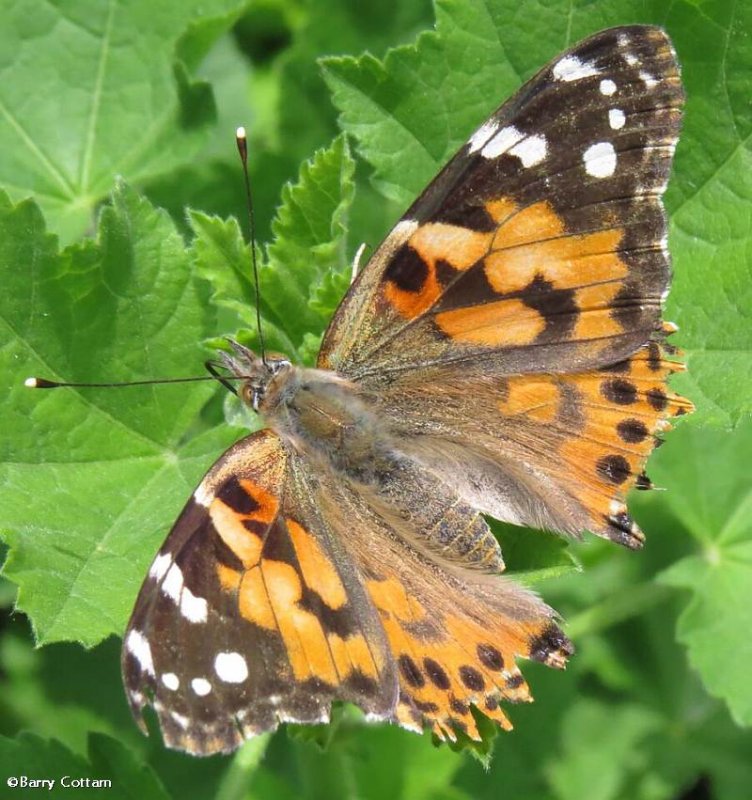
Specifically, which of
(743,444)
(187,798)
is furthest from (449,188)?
(187,798)

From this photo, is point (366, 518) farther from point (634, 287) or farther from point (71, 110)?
point (71, 110)

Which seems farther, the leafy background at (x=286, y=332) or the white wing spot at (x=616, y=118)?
the leafy background at (x=286, y=332)

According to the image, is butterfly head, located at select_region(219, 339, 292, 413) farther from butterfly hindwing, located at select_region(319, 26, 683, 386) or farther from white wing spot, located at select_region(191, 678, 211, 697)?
white wing spot, located at select_region(191, 678, 211, 697)

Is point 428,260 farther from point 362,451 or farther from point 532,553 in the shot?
point 532,553

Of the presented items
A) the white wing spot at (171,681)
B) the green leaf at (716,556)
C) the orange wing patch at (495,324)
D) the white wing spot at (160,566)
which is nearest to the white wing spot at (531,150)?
the orange wing patch at (495,324)

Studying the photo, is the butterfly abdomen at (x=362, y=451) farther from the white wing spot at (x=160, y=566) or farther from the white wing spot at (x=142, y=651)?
the white wing spot at (x=142, y=651)

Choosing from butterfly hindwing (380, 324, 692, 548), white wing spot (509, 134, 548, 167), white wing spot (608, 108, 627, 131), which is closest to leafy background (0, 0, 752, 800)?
Result: butterfly hindwing (380, 324, 692, 548)
